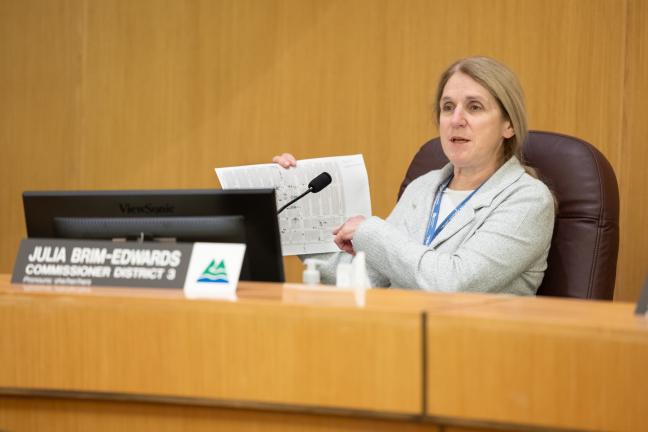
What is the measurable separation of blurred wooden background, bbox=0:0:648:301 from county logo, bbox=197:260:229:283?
2002mm

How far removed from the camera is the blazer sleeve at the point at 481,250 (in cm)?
203

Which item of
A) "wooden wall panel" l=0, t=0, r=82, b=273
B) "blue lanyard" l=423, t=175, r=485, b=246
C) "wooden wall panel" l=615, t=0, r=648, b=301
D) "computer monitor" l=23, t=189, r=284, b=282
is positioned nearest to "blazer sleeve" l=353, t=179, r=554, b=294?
"blue lanyard" l=423, t=175, r=485, b=246

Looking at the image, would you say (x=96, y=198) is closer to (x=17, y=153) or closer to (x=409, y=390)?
(x=409, y=390)

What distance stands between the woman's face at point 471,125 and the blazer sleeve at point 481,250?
17 cm

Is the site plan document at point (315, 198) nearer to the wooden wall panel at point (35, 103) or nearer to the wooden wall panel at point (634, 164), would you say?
the wooden wall panel at point (634, 164)

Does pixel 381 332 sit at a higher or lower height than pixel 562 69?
lower

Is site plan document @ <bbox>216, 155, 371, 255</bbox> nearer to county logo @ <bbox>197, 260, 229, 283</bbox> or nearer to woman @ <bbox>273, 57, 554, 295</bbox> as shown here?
woman @ <bbox>273, 57, 554, 295</bbox>

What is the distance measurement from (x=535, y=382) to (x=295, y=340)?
1.08 ft

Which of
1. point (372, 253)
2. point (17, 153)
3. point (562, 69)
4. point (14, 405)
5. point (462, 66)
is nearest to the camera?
point (14, 405)

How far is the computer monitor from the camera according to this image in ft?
5.52

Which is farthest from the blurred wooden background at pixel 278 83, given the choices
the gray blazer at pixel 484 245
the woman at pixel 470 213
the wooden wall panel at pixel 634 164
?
the gray blazer at pixel 484 245

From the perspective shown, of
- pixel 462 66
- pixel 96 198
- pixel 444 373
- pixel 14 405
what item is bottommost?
pixel 14 405

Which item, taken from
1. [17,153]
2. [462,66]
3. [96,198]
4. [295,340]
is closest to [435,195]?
[462,66]

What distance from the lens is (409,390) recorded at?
3.94 ft
